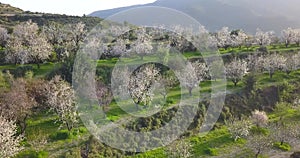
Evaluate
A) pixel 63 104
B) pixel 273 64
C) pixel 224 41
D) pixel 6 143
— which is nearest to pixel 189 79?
pixel 273 64

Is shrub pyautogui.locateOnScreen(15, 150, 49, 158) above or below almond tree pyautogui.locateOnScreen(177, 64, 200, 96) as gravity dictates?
below

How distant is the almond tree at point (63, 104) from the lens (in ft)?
189

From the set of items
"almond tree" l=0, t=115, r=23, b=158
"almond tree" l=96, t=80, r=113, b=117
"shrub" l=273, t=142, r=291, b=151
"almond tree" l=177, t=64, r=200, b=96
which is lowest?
"shrub" l=273, t=142, r=291, b=151

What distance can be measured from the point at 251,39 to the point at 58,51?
68.8 m

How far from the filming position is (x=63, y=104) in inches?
2264

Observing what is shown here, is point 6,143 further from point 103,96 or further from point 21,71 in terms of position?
point 21,71

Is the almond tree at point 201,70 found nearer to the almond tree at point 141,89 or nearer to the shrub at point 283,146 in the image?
the almond tree at point 141,89

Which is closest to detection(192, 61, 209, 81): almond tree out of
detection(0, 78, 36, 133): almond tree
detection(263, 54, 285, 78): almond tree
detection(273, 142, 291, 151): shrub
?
detection(263, 54, 285, 78): almond tree

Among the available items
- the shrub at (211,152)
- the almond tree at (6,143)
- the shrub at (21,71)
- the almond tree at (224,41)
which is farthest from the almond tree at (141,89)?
the almond tree at (224,41)

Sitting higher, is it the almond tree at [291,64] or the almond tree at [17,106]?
the almond tree at [291,64]

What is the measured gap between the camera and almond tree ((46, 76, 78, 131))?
57.5m

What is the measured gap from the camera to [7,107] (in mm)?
54500

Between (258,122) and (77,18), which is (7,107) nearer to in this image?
(258,122)

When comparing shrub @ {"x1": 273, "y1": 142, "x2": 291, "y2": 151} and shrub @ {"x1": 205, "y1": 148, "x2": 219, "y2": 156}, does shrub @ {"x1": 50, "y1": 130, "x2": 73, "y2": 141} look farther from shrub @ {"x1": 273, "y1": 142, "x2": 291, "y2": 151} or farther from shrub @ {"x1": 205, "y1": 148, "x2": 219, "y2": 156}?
shrub @ {"x1": 273, "y1": 142, "x2": 291, "y2": 151}
